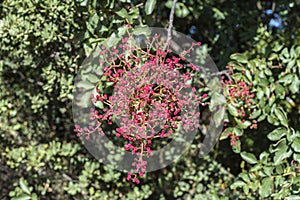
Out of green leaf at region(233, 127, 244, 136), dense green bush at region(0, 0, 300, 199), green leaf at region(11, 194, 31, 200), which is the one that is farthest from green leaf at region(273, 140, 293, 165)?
green leaf at region(11, 194, 31, 200)

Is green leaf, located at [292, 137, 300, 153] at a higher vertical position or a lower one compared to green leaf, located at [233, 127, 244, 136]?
higher

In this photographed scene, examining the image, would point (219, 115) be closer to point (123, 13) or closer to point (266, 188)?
point (266, 188)

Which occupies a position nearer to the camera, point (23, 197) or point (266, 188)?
point (266, 188)

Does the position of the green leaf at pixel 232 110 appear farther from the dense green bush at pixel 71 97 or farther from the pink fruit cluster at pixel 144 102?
the pink fruit cluster at pixel 144 102

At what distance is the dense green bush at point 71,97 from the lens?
1.71m

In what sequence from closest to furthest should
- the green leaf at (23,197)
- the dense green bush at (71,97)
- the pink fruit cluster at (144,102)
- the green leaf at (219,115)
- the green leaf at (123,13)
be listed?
1. the pink fruit cluster at (144,102)
2. the green leaf at (123,13)
3. the dense green bush at (71,97)
4. the green leaf at (219,115)
5. the green leaf at (23,197)

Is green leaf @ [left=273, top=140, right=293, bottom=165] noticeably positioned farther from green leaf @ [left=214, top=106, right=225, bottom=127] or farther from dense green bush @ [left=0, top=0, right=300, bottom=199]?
green leaf @ [left=214, top=106, right=225, bottom=127]

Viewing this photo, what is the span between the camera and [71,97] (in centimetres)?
195

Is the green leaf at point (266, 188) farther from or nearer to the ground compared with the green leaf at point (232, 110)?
nearer to the ground

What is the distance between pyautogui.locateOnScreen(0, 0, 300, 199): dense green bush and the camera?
1.71m

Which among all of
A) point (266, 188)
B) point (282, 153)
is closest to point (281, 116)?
point (282, 153)

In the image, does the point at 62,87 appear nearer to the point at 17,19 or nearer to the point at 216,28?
the point at 17,19

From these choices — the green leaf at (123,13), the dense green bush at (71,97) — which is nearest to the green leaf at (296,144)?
the dense green bush at (71,97)

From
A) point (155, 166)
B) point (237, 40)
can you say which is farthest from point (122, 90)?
point (237, 40)
